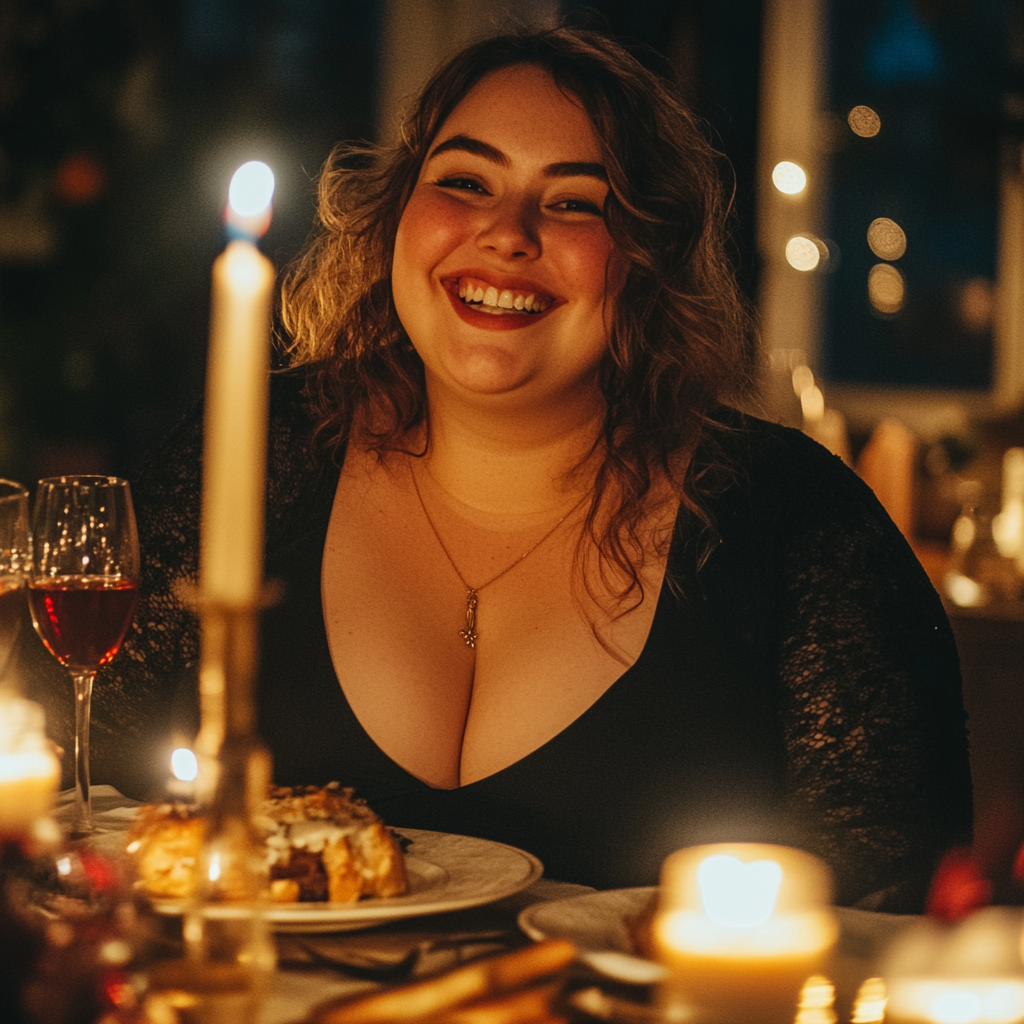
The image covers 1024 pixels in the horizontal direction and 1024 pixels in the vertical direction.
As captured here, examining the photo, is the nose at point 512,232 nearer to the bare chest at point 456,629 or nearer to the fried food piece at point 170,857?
the bare chest at point 456,629

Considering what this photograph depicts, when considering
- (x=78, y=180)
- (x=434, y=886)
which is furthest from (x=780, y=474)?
(x=78, y=180)

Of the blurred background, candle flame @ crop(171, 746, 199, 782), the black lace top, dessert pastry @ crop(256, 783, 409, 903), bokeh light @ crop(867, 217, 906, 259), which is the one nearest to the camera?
dessert pastry @ crop(256, 783, 409, 903)

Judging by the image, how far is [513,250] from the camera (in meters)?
1.68

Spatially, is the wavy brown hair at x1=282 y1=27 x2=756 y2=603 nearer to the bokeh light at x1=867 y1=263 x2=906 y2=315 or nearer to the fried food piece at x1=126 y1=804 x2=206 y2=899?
the fried food piece at x1=126 y1=804 x2=206 y2=899

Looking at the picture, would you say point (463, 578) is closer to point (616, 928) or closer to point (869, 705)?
point (869, 705)

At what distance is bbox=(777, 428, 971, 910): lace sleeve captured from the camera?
4.95ft

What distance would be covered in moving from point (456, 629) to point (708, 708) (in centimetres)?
32

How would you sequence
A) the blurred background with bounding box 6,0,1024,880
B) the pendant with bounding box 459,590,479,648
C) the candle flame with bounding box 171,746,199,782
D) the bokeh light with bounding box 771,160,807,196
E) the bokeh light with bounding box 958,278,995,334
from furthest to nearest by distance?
1. the bokeh light with bounding box 958,278,995,334
2. the bokeh light with bounding box 771,160,807,196
3. the blurred background with bounding box 6,0,1024,880
4. the pendant with bounding box 459,590,479,648
5. the candle flame with bounding box 171,746,199,782

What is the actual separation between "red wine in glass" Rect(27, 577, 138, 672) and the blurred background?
8.26ft

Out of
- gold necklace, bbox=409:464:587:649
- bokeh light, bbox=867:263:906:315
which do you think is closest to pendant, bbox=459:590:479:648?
gold necklace, bbox=409:464:587:649

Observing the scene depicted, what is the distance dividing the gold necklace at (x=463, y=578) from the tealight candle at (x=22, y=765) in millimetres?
824

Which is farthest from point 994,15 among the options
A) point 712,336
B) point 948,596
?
point 712,336

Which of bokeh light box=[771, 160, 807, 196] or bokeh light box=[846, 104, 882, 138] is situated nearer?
bokeh light box=[771, 160, 807, 196]

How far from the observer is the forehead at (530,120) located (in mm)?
1742
